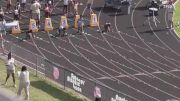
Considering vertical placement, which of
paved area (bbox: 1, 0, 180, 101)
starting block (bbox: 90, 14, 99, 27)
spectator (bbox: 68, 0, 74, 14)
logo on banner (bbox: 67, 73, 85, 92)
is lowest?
paved area (bbox: 1, 0, 180, 101)

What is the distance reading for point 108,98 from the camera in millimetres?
25625

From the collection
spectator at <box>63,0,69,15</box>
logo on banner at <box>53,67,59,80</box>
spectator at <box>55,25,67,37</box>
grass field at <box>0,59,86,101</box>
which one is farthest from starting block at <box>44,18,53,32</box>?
logo on banner at <box>53,67,59,80</box>

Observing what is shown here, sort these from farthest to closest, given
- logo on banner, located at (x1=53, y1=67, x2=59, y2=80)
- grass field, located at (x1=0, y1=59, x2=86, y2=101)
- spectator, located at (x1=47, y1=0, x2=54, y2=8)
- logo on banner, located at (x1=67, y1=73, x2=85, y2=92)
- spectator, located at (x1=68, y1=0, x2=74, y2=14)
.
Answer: spectator, located at (x1=68, y1=0, x2=74, y2=14) < spectator, located at (x1=47, y1=0, x2=54, y2=8) < logo on banner, located at (x1=53, y1=67, x2=59, y2=80) < logo on banner, located at (x1=67, y1=73, x2=85, y2=92) < grass field, located at (x1=0, y1=59, x2=86, y2=101)

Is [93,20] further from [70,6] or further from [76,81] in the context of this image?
[76,81]

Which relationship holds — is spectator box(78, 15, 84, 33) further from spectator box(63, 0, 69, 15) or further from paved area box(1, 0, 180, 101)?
spectator box(63, 0, 69, 15)

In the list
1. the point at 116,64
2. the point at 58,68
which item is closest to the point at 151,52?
the point at 116,64

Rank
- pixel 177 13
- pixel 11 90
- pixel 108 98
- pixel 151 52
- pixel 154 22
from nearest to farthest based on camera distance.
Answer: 1. pixel 108 98
2. pixel 11 90
3. pixel 151 52
4. pixel 154 22
5. pixel 177 13

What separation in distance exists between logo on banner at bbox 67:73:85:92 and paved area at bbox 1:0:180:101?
3028 mm

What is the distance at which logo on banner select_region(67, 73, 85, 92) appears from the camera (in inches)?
1093

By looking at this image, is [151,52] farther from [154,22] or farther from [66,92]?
[66,92]

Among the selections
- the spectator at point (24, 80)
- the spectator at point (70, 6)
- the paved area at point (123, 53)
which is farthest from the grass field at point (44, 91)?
the spectator at point (70, 6)

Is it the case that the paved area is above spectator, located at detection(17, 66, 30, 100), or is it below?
below

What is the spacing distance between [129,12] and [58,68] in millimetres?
21395

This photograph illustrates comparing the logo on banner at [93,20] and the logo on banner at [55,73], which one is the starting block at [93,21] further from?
the logo on banner at [55,73]
